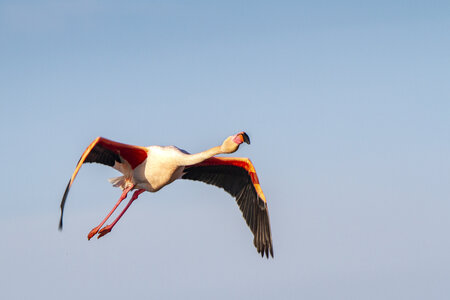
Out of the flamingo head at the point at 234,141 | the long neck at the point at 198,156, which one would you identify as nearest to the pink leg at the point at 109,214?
the long neck at the point at 198,156

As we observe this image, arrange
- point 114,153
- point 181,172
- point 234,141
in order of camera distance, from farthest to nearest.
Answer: point 181,172 → point 114,153 → point 234,141

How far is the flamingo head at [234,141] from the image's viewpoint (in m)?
16.5

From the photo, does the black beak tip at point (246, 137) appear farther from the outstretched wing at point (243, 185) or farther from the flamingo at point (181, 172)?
the outstretched wing at point (243, 185)

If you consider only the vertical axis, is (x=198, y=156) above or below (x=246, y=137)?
below

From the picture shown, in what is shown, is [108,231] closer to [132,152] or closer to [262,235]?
[132,152]

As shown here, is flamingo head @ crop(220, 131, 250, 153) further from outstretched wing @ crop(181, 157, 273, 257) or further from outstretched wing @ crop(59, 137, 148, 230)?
outstretched wing @ crop(181, 157, 273, 257)

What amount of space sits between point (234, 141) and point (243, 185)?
14.8 ft

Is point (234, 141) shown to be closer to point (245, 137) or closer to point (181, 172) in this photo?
point (245, 137)

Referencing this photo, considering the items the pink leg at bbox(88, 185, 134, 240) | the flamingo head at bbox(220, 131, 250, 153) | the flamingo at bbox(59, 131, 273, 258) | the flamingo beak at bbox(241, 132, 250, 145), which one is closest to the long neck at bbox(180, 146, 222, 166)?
the flamingo at bbox(59, 131, 273, 258)

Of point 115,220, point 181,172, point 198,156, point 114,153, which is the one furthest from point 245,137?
point 115,220

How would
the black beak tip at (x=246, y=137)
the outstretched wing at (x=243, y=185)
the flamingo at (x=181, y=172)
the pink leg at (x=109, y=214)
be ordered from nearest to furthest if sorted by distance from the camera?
the black beak tip at (x=246, y=137), the flamingo at (x=181, y=172), the pink leg at (x=109, y=214), the outstretched wing at (x=243, y=185)

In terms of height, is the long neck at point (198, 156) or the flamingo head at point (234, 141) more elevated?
the flamingo head at point (234, 141)

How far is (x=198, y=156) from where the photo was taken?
17.9 metres

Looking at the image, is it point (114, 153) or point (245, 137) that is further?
point (114, 153)
